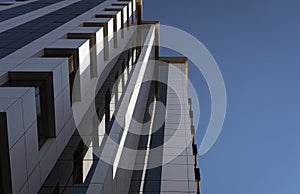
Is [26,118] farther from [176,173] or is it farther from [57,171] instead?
[176,173]

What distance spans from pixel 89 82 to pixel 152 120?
9.94 metres

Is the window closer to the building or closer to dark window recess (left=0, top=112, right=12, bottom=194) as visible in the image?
the building

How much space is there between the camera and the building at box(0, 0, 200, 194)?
13180 millimetres

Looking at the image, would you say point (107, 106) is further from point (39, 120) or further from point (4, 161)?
point (4, 161)

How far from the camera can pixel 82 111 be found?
19062 millimetres

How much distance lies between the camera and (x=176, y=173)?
23.5m

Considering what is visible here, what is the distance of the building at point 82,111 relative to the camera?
13.2m

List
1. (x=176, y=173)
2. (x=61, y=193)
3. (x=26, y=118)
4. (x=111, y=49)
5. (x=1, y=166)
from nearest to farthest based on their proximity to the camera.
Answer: (x=1, y=166), (x=26, y=118), (x=61, y=193), (x=176, y=173), (x=111, y=49)

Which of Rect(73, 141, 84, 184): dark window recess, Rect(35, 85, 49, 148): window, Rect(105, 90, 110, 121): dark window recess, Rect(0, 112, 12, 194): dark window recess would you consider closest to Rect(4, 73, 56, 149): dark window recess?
Rect(35, 85, 49, 148): window

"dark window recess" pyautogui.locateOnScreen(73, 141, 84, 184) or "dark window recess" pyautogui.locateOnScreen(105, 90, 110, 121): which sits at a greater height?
"dark window recess" pyautogui.locateOnScreen(105, 90, 110, 121)

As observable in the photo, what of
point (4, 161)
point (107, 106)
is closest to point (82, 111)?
point (107, 106)

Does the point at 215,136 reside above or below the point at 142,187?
below

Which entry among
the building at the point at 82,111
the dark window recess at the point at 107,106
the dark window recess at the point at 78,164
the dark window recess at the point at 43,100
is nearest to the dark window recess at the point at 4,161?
the building at the point at 82,111

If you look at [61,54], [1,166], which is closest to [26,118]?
[1,166]
